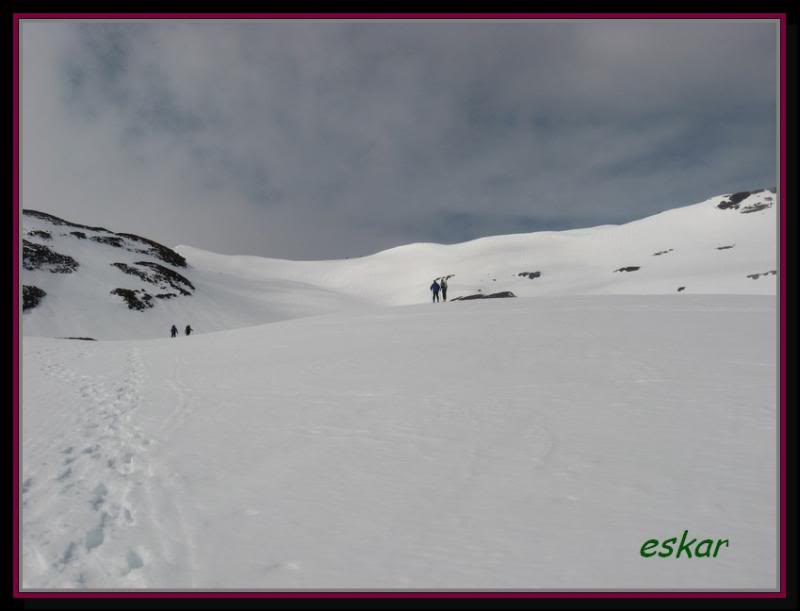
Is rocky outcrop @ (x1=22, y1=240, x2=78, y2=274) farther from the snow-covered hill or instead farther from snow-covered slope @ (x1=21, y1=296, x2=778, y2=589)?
snow-covered slope @ (x1=21, y1=296, x2=778, y2=589)

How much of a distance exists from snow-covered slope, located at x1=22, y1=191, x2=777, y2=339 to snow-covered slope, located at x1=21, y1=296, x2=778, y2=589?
140ft

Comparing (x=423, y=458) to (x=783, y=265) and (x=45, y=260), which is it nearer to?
(x=783, y=265)

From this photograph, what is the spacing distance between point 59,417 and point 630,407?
29.7 ft

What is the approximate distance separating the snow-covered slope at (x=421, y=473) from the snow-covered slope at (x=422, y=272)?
4274cm

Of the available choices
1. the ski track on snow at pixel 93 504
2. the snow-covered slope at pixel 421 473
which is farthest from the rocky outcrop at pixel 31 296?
the ski track on snow at pixel 93 504

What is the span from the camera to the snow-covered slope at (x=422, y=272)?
151ft

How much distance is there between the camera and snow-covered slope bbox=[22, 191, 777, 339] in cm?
4603

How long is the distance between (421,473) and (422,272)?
106m

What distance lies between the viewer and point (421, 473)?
14.0ft

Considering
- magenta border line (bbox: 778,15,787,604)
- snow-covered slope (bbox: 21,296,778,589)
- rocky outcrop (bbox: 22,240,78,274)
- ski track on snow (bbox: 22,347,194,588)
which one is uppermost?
rocky outcrop (bbox: 22,240,78,274)

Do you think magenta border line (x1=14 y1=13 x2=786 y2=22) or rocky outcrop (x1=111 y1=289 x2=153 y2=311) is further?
rocky outcrop (x1=111 y1=289 x2=153 y2=311)

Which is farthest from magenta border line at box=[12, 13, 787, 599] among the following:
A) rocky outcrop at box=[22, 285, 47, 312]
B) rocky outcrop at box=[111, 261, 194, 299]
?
rocky outcrop at box=[111, 261, 194, 299]

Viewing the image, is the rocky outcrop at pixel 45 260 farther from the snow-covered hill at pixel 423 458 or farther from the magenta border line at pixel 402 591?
the magenta border line at pixel 402 591

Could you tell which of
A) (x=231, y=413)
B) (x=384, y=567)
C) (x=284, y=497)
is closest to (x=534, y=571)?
(x=384, y=567)
